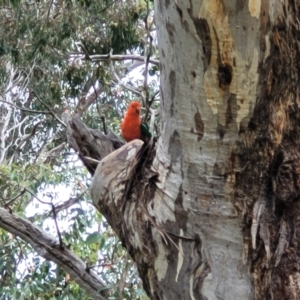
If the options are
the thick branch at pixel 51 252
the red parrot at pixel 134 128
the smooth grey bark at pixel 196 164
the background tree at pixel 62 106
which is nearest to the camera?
the smooth grey bark at pixel 196 164

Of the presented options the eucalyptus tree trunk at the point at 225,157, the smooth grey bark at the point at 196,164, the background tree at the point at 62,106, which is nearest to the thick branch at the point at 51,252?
the background tree at the point at 62,106

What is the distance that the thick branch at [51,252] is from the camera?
117 inches

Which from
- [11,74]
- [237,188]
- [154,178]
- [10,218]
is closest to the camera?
[237,188]

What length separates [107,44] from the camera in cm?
566

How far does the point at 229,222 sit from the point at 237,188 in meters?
0.10

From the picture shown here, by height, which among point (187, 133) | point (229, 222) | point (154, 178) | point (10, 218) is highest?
point (187, 133)

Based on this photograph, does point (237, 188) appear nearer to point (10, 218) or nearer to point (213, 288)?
point (213, 288)

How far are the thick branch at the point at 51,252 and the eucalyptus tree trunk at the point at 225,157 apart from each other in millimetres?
1234

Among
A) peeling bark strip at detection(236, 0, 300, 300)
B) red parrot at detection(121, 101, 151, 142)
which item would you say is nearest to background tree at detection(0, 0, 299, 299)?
peeling bark strip at detection(236, 0, 300, 300)

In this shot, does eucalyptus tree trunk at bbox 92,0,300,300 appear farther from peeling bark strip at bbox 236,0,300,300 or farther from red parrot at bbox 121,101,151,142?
red parrot at bbox 121,101,151,142

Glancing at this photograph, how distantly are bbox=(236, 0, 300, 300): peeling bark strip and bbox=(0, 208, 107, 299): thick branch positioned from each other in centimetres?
150

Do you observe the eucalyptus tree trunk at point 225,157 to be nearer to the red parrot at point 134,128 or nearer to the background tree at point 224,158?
the background tree at point 224,158

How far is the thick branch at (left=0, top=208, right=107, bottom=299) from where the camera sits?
9.79 ft

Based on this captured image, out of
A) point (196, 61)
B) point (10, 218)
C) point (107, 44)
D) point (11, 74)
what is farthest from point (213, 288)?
point (11, 74)
